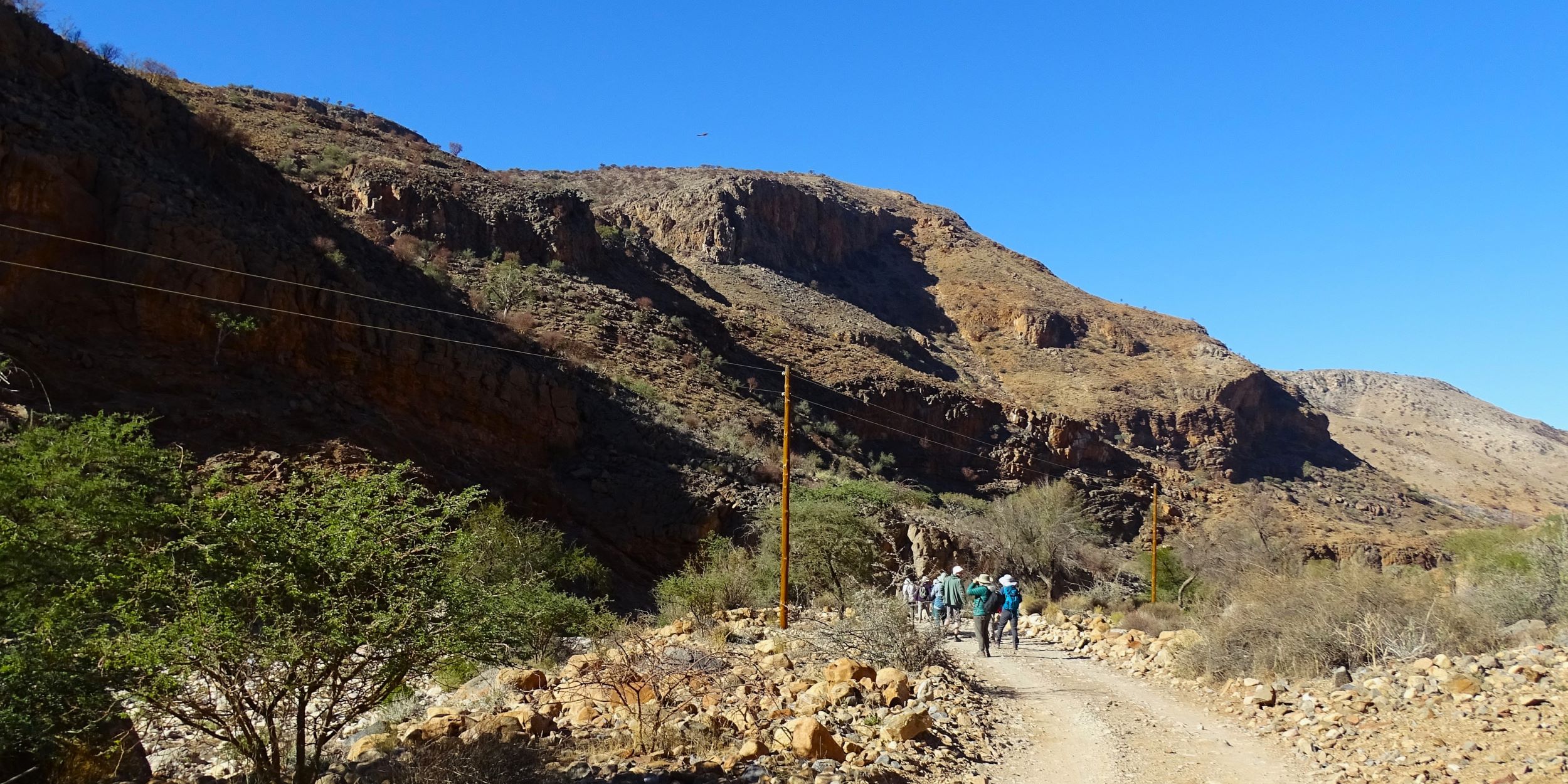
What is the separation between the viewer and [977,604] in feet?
47.8

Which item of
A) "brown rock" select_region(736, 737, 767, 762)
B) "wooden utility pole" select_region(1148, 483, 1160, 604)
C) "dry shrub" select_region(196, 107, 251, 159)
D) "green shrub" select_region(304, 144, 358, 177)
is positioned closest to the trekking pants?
"brown rock" select_region(736, 737, 767, 762)

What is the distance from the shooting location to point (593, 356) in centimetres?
3947

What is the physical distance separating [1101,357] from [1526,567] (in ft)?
219

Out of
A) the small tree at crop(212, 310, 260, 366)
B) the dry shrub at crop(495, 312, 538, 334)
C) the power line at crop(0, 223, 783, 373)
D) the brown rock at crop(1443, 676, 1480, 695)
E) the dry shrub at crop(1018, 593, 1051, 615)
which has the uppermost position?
the dry shrub at crop(495, 312, 538, 334)

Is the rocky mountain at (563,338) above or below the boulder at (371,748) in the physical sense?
above

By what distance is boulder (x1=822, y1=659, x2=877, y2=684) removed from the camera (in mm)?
9930

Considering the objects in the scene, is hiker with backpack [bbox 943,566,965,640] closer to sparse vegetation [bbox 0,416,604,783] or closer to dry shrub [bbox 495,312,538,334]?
sparse vegetation [bbox 0,416,604,783]

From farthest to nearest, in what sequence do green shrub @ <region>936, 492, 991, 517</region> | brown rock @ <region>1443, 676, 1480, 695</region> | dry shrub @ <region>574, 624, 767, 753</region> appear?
green shrub @ <region>936, 492, 991, 517</region> < brown rock @ <region>1443, 676, 1480, 695</region> < dry shrub @ <region>574, 624, 767, 753</region>

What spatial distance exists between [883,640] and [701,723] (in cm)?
426

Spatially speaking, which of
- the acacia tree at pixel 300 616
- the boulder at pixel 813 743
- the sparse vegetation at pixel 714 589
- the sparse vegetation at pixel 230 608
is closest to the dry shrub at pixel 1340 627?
the boulder at pixel 813 743

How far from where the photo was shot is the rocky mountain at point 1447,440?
262 feet

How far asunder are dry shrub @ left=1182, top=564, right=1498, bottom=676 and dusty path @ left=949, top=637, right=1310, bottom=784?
3.86 feet

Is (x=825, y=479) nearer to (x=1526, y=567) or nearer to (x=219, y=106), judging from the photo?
(x=1526, y=567)

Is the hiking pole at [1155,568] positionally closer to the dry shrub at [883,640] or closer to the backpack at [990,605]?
the backpack at [990,605]
